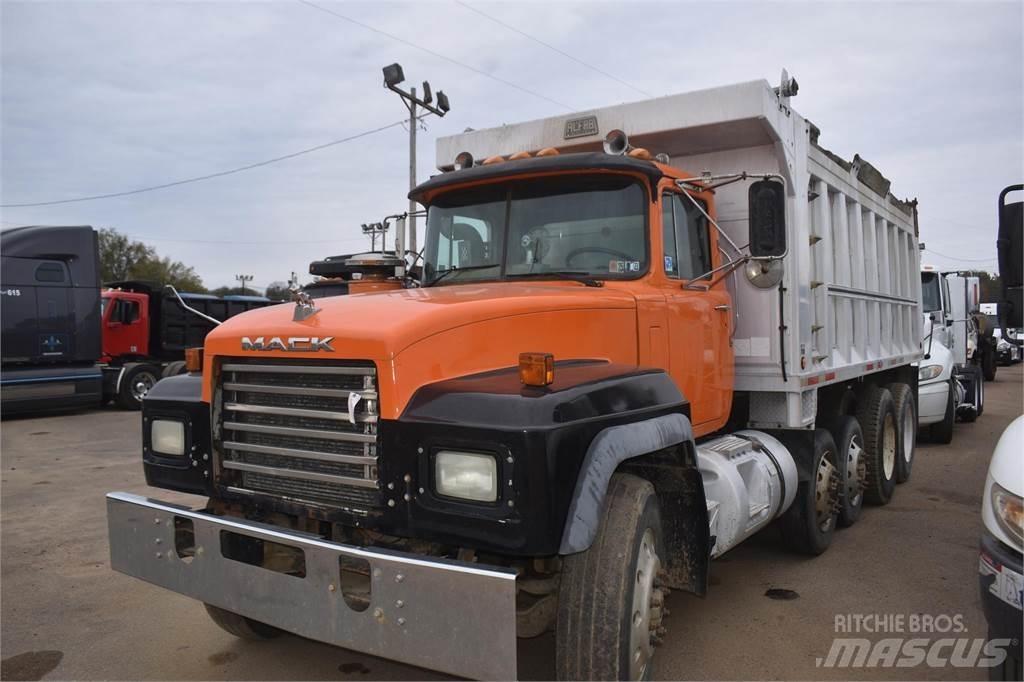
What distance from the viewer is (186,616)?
4535 millimetres

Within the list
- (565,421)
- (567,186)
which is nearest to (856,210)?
(567,186)

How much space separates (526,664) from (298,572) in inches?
48.2

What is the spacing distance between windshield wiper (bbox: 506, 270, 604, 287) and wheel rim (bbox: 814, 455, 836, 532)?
267cm

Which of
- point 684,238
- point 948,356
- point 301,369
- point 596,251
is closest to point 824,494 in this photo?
point 684,238

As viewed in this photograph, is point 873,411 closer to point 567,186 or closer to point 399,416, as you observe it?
point 567,186

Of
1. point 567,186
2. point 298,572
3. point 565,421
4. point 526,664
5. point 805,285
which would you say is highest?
point 567,186

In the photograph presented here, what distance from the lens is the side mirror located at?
4.07 m

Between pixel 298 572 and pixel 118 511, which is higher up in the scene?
pixel 118 511

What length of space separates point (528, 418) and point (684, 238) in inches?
88.9

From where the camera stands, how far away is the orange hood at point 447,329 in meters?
2.87

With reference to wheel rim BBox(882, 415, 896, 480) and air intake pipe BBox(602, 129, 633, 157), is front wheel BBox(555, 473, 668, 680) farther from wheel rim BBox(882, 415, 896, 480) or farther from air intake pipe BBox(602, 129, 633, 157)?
wheel rim BBox(882, 415, 896, 480)

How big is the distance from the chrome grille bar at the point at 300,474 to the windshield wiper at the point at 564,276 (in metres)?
1.59

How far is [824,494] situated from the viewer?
5.58 m

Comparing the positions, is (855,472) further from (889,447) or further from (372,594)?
(372,594)
